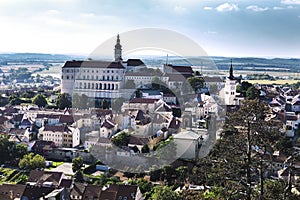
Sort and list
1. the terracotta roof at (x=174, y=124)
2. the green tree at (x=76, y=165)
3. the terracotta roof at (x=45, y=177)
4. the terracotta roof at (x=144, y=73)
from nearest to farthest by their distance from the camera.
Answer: the terracotta roof at (x=45, y=177) < the green tree at (x=76, y=165) < the terracotta roof at (x=174, y=124) < the terracotta roof at (x=144, y=73)

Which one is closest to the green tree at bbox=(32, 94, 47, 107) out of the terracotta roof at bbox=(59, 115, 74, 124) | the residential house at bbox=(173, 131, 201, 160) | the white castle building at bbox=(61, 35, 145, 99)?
the white castle building at bbox=(61, 35, 145, 99)

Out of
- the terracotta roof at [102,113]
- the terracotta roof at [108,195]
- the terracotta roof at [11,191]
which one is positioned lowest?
the terracotta roof at [11,191]

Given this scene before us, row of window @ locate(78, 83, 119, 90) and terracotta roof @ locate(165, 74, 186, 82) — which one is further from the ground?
terracotta roof @ locate(165, 74, 186, 82)

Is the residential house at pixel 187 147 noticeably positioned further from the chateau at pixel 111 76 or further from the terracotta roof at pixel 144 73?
the terracotta roof at pixel 144 73

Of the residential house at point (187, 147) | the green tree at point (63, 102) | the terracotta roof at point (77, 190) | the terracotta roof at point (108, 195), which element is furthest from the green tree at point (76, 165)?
the green tree at point (63, 102)

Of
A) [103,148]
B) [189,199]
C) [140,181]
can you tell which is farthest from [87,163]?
[189,199]

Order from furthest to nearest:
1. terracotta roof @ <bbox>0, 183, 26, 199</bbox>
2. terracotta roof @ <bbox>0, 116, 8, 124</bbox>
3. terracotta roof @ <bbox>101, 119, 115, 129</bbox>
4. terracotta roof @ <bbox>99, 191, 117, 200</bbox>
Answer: terracotta roof @ <bbox>0, 116, 8, 124</bbox> → terracotta roof @ <bbox>101, 119, 115, 129</bbox> → terracotta roof @ <bbox>0, 183, 26, 199</bbox> → terracotta roof @ <bbox>99, 191, 117, 200</bbox>

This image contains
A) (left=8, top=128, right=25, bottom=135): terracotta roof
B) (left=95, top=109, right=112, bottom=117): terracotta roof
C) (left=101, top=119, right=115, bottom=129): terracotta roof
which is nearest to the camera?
(left=101, top=119, right=115, bottom=129): terracotta roof

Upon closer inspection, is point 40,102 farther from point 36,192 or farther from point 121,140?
point 36,192

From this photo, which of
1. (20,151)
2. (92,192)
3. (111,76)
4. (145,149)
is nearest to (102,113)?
(20,151)

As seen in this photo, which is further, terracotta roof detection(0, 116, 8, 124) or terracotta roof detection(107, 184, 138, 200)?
terracotta roof detection(0, 116, 8, 124)

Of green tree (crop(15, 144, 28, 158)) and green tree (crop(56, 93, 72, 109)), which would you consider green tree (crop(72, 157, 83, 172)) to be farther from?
green tree (crop(56, 93, 72, 109))
